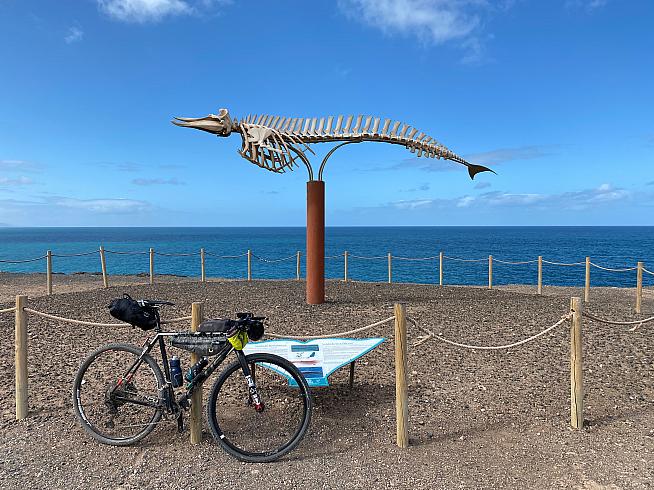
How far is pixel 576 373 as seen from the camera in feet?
14.1

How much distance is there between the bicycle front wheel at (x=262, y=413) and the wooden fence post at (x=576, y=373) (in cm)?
239

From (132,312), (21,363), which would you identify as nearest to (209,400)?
(132,312)

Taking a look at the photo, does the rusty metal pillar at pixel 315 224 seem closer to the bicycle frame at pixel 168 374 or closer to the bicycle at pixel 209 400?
the bicycle at pixel 209 400

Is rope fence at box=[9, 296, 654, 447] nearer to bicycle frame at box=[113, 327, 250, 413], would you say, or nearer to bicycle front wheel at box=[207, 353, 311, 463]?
Result: bicycle frame at box=[113, 327, 250, 413]

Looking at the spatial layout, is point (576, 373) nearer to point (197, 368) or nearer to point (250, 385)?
point (250, 385)

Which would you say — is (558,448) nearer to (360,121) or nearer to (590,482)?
(590,482)

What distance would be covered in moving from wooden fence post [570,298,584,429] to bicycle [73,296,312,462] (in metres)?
2.38

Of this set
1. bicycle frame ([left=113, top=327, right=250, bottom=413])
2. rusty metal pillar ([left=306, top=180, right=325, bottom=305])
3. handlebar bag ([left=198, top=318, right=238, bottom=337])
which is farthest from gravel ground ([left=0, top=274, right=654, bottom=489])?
rusty metal pillar ([left=306, top=180, right=325, bottom=305])

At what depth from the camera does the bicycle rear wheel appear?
151 inches

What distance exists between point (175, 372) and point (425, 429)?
2175 mm

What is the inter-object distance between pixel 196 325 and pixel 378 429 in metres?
1.79

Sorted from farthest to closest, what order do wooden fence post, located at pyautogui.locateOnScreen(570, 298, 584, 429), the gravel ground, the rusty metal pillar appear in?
1. the rusty metal pillar
2. wooden fence post, located at pyautogui.locateOnScreen(570, 298, 584, 429)
3. the gravel ground

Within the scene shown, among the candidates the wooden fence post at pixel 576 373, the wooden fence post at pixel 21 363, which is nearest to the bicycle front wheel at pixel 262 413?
→ the wooden fence post at pixel 21 363

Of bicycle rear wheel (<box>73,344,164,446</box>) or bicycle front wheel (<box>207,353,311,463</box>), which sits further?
bicycle rear wheel (<box>73,344,164,446</box>)
